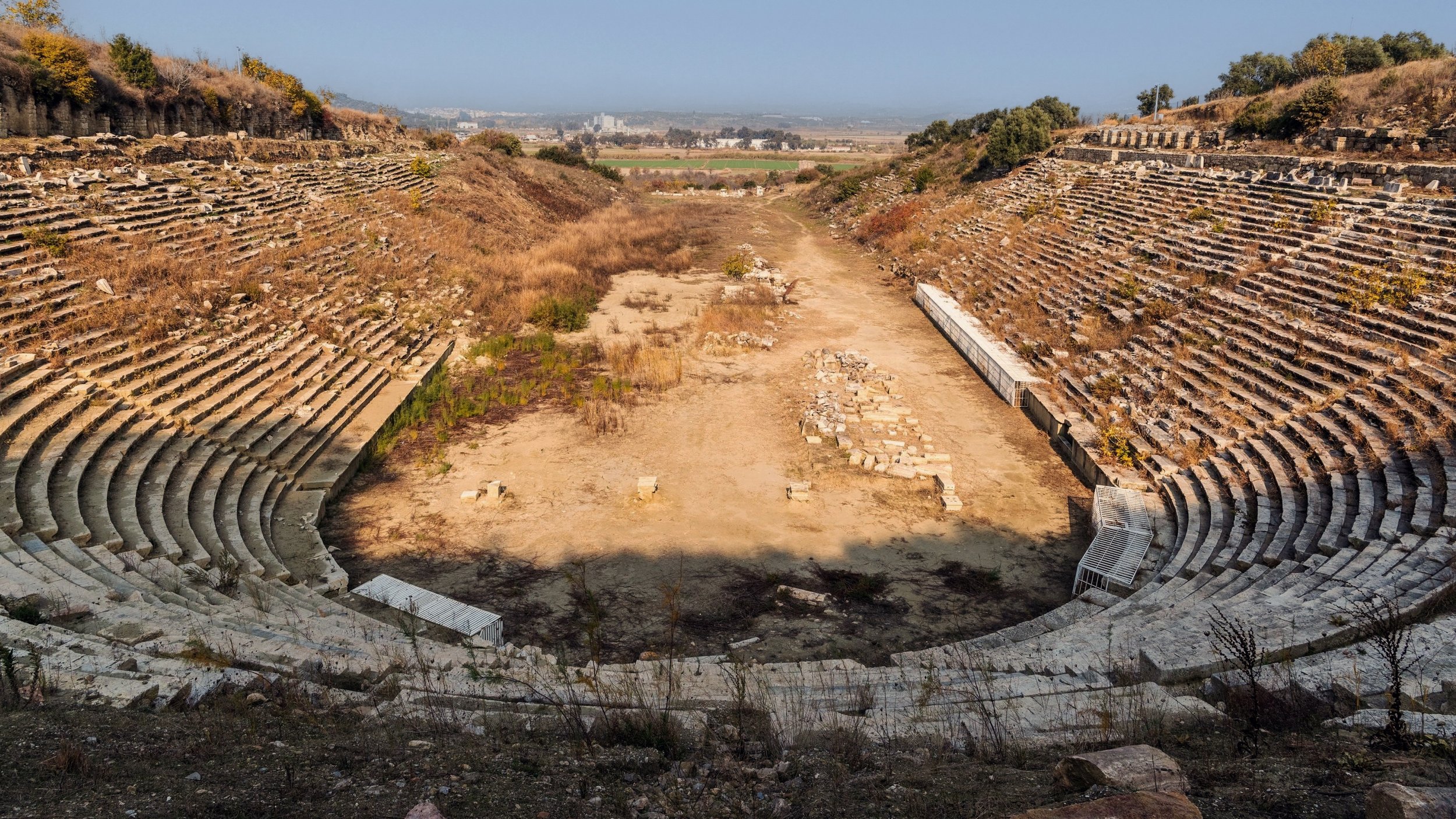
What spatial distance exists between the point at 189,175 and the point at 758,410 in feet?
55.7

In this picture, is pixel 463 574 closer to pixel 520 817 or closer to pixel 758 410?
pixel 520 817

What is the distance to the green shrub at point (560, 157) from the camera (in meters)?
54.8

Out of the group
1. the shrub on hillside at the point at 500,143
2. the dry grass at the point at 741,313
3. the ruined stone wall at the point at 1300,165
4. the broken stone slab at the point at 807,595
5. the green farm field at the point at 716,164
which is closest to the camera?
the broken stone slab at the point at 807,595

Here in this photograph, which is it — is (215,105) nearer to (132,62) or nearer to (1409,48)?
(132,62)

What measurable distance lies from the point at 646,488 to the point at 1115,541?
649 cm

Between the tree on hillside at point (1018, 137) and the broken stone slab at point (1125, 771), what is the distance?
39133 mm

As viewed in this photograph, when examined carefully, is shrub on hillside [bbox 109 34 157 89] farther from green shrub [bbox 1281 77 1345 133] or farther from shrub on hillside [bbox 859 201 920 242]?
green shrub [bbox 1281 77 1345 133]

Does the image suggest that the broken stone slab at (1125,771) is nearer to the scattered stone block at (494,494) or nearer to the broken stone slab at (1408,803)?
the broken stone slab at (1408,803)

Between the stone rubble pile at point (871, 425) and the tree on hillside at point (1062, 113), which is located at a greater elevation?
the tree on hillside at point (1062, 113)

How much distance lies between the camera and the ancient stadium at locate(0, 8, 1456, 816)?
20.4 feet

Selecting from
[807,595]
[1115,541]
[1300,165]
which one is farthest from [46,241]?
[1300,165]

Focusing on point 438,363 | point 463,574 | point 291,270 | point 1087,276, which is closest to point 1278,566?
point 463,574

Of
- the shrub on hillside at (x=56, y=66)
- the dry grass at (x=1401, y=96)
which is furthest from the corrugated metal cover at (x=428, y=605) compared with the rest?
the dry grass at (x=1401, y=96)

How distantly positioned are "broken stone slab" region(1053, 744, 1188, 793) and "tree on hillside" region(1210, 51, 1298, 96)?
148ft
